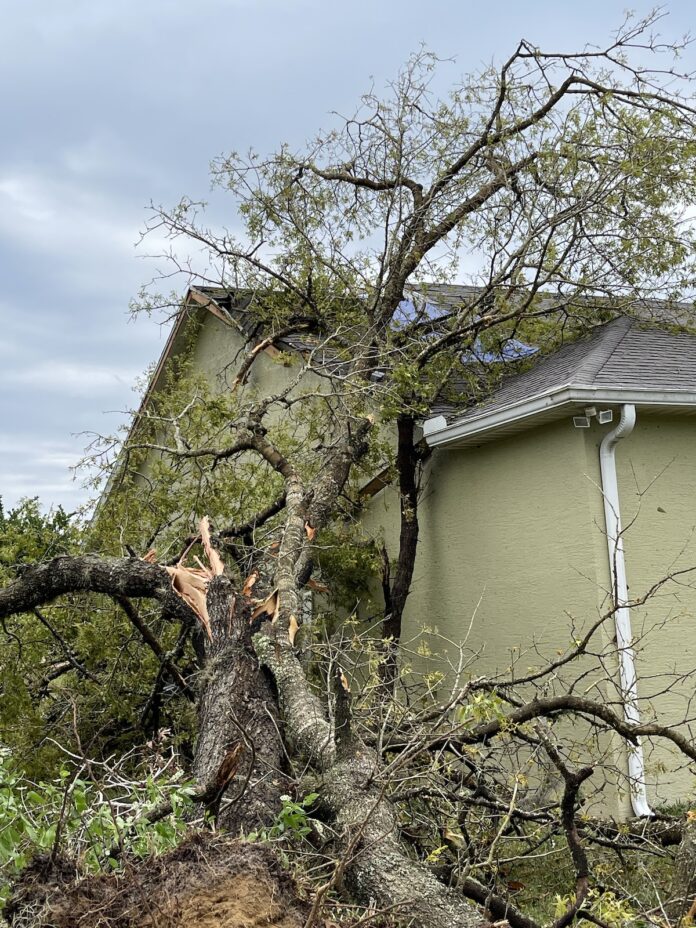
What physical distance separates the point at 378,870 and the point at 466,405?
602cm

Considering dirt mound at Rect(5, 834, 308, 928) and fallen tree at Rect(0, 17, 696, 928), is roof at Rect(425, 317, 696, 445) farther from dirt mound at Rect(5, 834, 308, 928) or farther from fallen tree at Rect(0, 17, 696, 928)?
dirt mound at Rect(5, 834, 308, 928)

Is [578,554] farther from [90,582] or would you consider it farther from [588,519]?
[90,582]

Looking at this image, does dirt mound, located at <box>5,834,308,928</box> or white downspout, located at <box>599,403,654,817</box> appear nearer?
dirt mound, located at <box>5,834,308,928</box>

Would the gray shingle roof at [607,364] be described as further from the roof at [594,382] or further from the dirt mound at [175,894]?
the dirt mound at [175,894]

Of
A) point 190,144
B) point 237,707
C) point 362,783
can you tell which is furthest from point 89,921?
point 190,144

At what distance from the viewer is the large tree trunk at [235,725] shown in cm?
478

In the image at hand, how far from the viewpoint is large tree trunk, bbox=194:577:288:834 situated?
15.7ft

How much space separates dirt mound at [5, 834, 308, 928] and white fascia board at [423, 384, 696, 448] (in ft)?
17.0

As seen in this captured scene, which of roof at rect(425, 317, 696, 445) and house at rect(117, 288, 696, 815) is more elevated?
roof at rect(425, 317, 696, 445)

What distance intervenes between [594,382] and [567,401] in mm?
314

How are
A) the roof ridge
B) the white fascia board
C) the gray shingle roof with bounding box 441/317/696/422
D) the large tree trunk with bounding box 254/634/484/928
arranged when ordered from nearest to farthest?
1. the large tree trunk with bounding box 254/634/484/928
2. the white fascia board
3. the gray shingle roof with bounding box 441/317/696/422
4. the roof ridge

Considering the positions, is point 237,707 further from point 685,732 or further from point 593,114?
point 593,114

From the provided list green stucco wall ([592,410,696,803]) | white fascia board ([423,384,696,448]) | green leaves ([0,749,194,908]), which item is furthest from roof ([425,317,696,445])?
green leaves ([0,749,194,908])

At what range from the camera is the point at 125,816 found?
13.5 feet
